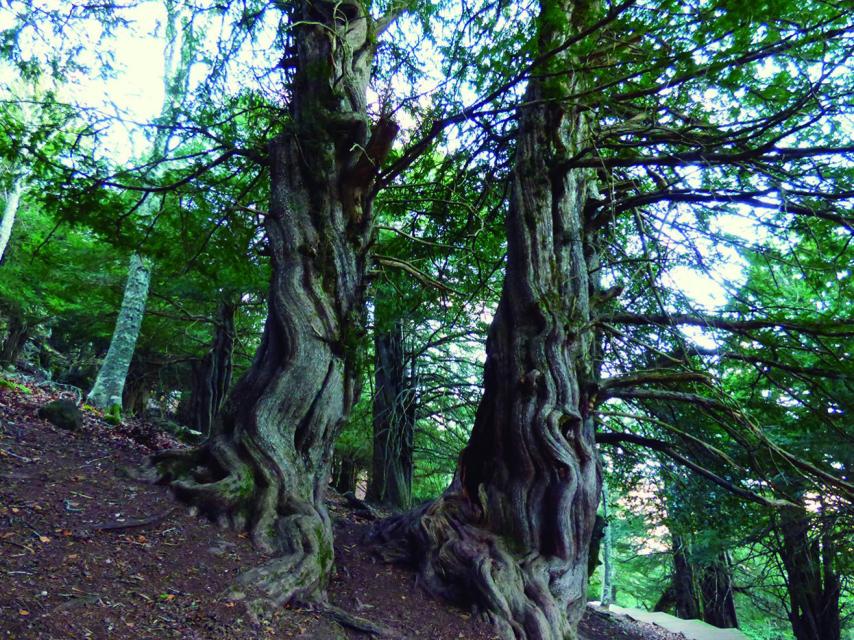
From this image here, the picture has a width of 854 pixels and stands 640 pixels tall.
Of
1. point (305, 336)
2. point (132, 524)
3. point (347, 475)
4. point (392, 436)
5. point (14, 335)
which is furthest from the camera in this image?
point (347, 475)

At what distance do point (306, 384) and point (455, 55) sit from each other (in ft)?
9.57

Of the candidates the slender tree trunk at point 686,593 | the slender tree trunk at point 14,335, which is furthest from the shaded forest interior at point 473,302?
the slender tree trunk at point 14,335

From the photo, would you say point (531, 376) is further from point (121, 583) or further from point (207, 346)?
point (207, 346)

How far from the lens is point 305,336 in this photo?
174 inches

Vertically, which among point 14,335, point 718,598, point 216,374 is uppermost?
point 14,335

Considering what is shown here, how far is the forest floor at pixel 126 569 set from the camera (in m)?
2.41

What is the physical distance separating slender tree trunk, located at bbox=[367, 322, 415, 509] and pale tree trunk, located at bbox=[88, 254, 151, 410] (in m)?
3.82

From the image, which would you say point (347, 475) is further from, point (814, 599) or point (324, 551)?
point (324, 551)

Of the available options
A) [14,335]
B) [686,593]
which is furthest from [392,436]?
[14,335]

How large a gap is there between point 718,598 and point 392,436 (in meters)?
9.08

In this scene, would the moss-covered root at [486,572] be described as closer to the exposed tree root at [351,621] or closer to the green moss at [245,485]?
the exposed tree root at [351,621]

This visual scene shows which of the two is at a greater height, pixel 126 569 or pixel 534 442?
pixel 534 442

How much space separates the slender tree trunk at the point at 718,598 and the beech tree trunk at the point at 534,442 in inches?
326

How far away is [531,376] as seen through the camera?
15.0 ft
